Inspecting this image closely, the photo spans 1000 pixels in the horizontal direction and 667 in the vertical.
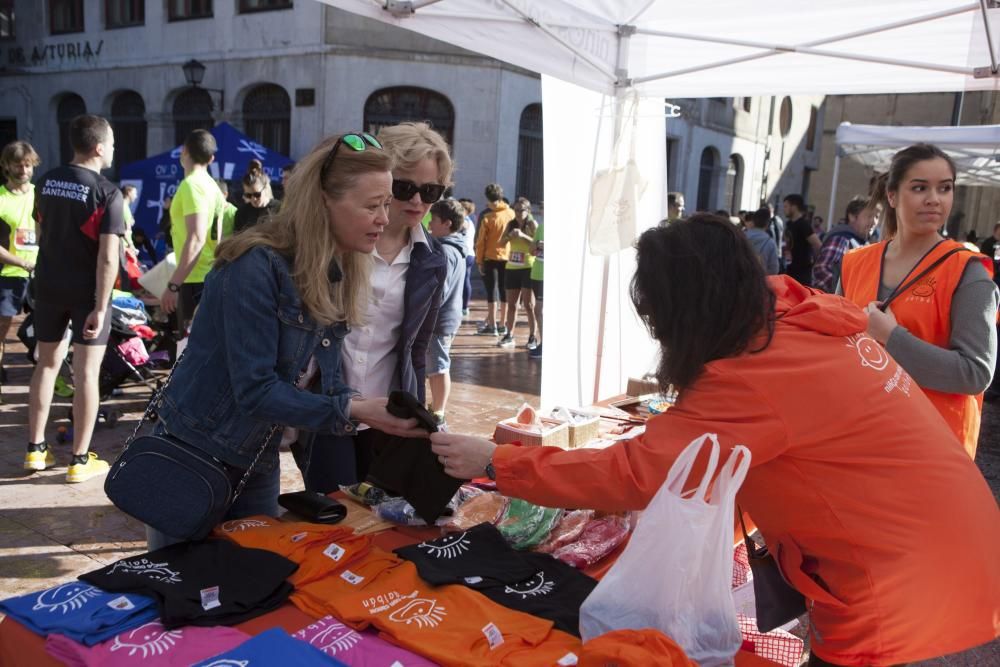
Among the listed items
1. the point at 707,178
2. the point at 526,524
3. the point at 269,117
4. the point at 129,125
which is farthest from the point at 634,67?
the point at 707,178

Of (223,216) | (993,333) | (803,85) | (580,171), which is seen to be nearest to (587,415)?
(993,333)

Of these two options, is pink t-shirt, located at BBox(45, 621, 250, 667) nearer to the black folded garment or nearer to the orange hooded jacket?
the black folded garment

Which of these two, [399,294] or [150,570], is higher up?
[399,294]

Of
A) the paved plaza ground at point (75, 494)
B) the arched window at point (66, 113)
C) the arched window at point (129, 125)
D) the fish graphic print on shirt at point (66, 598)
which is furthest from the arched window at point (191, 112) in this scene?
the fish graphic print on shirt at point (66, 598)

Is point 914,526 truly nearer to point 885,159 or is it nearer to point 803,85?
point 803,85

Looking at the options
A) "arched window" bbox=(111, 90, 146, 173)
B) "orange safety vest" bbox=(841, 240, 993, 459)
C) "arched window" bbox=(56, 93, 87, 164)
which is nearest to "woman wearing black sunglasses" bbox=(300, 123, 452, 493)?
"orange safety vest" bbox=(841, 240, 993, 459)

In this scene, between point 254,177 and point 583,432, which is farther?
point 254,177

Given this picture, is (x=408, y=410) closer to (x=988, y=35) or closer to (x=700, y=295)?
(x=700, y=295)

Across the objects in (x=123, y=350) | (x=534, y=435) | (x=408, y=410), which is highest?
(x=408, y=410)

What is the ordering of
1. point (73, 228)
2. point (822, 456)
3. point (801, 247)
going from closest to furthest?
point (822, 456) → point (73, 228) → point (801, 247)

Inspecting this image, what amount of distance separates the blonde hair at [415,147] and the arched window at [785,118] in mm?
28023

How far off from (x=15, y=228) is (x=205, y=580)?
4.84 meters

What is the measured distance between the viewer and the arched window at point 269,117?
633 inches

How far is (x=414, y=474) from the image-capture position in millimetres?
2168
